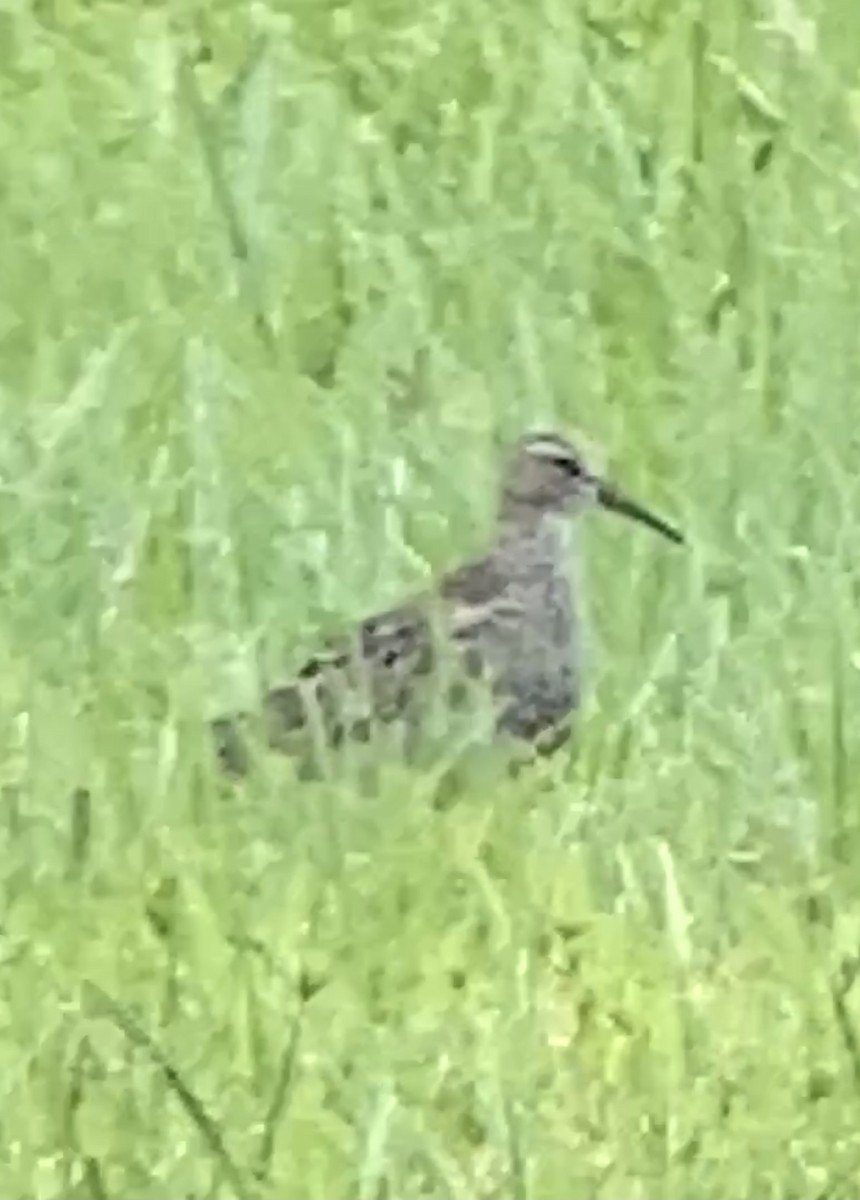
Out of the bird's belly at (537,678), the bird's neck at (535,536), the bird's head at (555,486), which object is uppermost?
the bird's head at (555,486)

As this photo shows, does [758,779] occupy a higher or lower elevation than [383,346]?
lower

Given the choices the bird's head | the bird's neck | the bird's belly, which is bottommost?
the bird's belly

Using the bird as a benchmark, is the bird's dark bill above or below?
above

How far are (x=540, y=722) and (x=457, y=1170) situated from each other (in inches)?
6.9

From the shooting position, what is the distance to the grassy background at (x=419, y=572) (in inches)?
32.8

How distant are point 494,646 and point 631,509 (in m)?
0.08

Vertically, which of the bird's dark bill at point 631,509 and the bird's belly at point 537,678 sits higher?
the bird's dark bill at point 631,509

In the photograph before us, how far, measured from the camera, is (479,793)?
0.85 metres

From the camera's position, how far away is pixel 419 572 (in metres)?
0.86

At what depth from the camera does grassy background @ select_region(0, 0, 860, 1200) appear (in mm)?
833

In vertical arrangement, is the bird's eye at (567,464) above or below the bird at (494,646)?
above

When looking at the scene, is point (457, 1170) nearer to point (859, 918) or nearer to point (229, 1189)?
point (229, 1189)

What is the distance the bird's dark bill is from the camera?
86cm

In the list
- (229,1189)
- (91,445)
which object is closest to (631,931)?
(229,1189)
